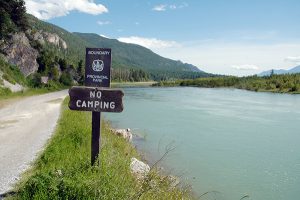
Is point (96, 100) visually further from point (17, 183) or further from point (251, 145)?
→ point (251, 145)

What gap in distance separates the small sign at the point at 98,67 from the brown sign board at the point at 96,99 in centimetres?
24

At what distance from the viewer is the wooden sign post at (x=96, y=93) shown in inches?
330

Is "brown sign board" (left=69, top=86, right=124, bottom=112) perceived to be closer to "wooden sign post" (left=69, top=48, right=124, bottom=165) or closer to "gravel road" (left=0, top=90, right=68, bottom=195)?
"wooden sign post" (left=69, top=48, right=124, bottom=165)

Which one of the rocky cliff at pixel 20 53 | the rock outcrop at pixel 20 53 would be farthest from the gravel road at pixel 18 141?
the rock outcrop at pixel 20 53

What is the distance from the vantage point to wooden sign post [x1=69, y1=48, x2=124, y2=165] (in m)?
8.39

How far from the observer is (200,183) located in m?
16.5

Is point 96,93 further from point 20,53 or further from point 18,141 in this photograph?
point 20,53

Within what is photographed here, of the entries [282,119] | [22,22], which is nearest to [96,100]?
[282,119]

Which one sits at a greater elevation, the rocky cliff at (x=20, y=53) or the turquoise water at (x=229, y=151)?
the rocky cliff at (x=20, y=53)

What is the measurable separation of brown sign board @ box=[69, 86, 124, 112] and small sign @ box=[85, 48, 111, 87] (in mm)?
244

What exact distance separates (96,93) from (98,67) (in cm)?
63

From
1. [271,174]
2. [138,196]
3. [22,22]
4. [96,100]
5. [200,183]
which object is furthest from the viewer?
[22,22]

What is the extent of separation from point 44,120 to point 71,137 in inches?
379

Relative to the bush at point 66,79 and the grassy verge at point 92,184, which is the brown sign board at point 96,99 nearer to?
the grassy verge at point 92,184
